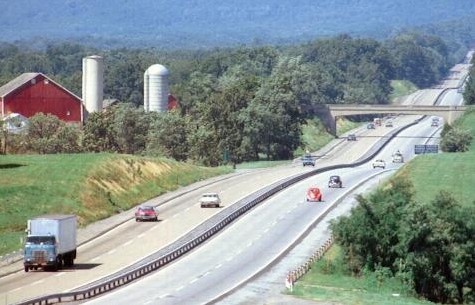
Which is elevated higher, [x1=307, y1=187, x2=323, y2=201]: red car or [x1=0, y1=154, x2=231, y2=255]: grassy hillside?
[x1=0, y1=154, x2=231, y2=255]: grassy hillside

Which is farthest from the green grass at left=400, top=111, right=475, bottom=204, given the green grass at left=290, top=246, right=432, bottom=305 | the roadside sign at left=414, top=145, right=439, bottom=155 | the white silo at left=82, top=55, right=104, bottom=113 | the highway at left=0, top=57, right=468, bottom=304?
the white silo at left=82, top=55, right=104, bottom=113

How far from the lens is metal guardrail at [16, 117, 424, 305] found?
55.1m

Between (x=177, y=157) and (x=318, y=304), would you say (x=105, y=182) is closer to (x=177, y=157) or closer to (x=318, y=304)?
(x=318, y=304)

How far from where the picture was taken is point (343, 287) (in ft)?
215

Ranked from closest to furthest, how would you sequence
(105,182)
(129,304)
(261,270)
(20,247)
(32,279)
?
(129,304)
(32,279)
(261,270)
(20,247)
(105,182)

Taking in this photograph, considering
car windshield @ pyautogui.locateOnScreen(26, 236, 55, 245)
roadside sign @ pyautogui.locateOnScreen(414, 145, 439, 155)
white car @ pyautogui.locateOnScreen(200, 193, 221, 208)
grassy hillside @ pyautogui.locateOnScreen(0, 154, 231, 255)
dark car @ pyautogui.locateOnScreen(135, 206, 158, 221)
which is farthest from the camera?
roadside sign @ pyautogui.locateOnScreen(414, 145, 439, 155)

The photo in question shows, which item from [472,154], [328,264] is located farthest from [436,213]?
[472,154]

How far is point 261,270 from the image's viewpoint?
6769 cm

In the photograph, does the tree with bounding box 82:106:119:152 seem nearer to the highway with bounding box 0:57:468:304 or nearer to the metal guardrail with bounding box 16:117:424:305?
the highway with bounding box 0:57:468:304

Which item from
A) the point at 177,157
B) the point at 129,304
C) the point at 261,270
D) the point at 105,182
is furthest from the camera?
the point at 177,157

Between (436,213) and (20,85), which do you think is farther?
(20,85)

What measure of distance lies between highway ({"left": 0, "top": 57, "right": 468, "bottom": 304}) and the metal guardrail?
0.61m

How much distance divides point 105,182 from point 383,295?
117 ft

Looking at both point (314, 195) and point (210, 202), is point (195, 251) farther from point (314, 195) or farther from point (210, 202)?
point (314, 195)
